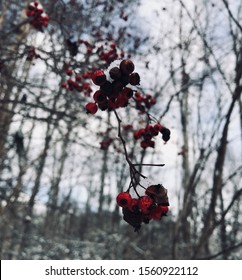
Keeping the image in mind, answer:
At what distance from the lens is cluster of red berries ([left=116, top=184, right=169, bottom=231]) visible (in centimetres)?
155

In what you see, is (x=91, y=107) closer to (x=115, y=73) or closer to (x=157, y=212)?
(x=115, y=73)

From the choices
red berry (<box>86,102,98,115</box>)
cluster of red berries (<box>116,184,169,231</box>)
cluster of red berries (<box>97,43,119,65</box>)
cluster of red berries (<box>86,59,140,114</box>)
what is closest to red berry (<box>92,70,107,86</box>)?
cluster of red berries (<box>86,59,140,114</box>)

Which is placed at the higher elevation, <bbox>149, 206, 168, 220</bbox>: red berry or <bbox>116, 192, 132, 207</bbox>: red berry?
<bbox>116, 192, 132, 207</bbox>: red berry

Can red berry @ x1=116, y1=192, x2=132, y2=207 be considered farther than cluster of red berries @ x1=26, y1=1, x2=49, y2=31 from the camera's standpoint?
No

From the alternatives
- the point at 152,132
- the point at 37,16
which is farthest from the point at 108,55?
the point at 152,132

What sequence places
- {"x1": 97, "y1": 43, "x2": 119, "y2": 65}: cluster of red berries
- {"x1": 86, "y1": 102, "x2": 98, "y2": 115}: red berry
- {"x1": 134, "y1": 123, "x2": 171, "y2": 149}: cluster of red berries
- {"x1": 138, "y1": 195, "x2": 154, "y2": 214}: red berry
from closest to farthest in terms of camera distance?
1. {"x1": 138, "y1": 195, "x2": 154, "y2": 214}: red berry
2. {"x1": 86, "y1": 102, "x2": 98, "y2": 115}: red berry
3. {"x1": 134, "y1": 123, "x2": 171, "y2": 149}: cluster of red berries
4. {"x1": 97, "y1": 43, "x2": 119, "y2": 65}: cluster of red berries

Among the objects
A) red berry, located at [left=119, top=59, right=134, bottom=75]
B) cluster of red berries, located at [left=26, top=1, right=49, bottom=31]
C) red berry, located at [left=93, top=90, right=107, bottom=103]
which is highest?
cluster of red berries, located at [left=26, top=1, right=49, bottom=31]

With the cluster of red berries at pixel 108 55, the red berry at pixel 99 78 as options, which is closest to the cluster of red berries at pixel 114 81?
the red berry at pixel 99 78

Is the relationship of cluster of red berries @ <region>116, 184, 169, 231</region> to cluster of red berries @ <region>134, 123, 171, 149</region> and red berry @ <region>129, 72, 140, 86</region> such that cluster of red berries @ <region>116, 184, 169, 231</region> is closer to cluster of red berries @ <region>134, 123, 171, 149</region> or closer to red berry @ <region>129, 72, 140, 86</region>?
red berry @ <region>129, 72, 140, 86</region>

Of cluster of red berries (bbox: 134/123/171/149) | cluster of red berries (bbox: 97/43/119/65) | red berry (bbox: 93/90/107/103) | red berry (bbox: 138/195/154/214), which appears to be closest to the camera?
red berry (bbox: 138/195/154/214)

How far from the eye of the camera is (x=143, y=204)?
5.06 ft

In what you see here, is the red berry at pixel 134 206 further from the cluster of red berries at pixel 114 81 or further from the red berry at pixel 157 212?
the cluster of red berries at pixel 114 81

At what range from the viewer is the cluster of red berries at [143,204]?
1.55 m
